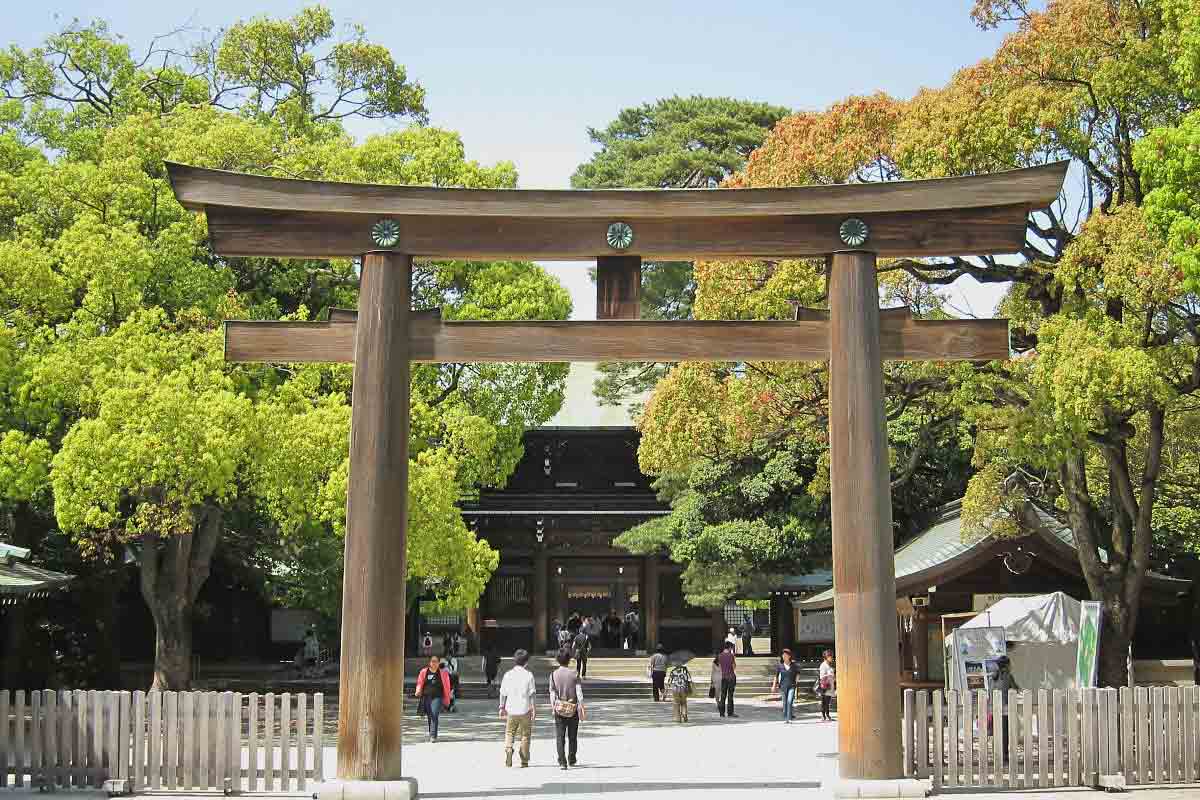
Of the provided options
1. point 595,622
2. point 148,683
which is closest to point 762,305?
point 148,683

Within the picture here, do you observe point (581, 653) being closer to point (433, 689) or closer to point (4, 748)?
point (433, 689)

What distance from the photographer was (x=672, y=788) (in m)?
13.9

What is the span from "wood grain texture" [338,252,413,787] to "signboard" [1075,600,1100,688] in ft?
31.1

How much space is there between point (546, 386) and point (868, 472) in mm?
15056

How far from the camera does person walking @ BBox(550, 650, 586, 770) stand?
16078 millimetres

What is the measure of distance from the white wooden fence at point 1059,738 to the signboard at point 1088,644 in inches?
130

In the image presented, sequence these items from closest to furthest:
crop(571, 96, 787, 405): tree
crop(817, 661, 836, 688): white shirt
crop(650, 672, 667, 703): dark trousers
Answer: crop(817, 661, 836, 688): white shirt < crop(650, 672, 667, 703): dark trousers < crop(571, 96, 787, 405): tree

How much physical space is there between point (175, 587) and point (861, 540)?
15972 millimetres

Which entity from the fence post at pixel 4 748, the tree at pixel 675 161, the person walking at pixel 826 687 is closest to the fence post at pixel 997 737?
the fence post at pixel 4 748

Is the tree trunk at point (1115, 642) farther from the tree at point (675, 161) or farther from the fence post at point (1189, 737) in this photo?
the tree at point (675, 161)

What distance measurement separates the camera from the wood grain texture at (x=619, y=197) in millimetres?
13445

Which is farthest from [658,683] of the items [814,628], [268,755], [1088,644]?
[268,755]

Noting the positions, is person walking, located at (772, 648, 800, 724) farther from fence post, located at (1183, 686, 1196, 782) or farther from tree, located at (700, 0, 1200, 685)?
fence post, located at (1183, 686, 1196, 782)

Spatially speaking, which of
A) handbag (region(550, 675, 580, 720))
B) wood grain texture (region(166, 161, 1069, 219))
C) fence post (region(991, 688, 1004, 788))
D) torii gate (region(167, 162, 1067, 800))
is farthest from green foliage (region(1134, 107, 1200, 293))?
handbag (region(550, 675, 580, 720))
